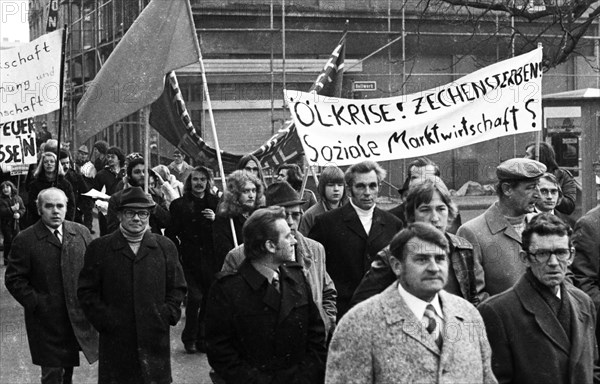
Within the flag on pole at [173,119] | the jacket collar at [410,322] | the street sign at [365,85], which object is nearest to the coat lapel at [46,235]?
the flag on pole at [173,119]

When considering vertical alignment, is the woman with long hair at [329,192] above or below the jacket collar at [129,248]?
above

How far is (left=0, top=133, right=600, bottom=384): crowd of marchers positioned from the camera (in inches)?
180

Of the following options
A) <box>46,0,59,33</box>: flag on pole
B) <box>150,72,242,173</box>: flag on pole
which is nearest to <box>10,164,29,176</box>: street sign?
<box>46,0,59,33</box>: flag on pole

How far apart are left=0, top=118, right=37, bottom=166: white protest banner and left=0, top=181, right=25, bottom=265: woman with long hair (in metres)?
4.15

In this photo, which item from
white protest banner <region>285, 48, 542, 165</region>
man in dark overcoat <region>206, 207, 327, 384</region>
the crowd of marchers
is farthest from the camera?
white protest banner <region>285, 48, 542, 165</region>

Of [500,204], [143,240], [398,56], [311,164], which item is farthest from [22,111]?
[398,56]

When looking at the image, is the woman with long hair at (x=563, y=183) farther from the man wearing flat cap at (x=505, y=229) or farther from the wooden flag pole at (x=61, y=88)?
the wooden flag pole at (x=61, y=88)

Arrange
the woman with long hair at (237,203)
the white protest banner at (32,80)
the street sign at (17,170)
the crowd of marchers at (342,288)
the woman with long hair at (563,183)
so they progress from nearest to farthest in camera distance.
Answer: the crowd of marchers at (342,288), the woman with long hair at (237,203), the woman with long hair at (563,183), the white protest banner at (32,80), the street sign at (17,170)

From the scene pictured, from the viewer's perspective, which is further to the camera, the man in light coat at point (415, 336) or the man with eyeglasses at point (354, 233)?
the man with eyeglasses at point (354, 233)

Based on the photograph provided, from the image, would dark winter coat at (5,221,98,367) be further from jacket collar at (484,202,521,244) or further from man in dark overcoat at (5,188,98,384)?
jacket collar at (484,202,521,244)

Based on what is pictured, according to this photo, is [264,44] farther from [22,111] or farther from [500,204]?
[500,204]

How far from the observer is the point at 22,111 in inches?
504

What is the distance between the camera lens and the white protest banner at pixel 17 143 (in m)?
13.6

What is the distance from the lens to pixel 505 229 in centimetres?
644
